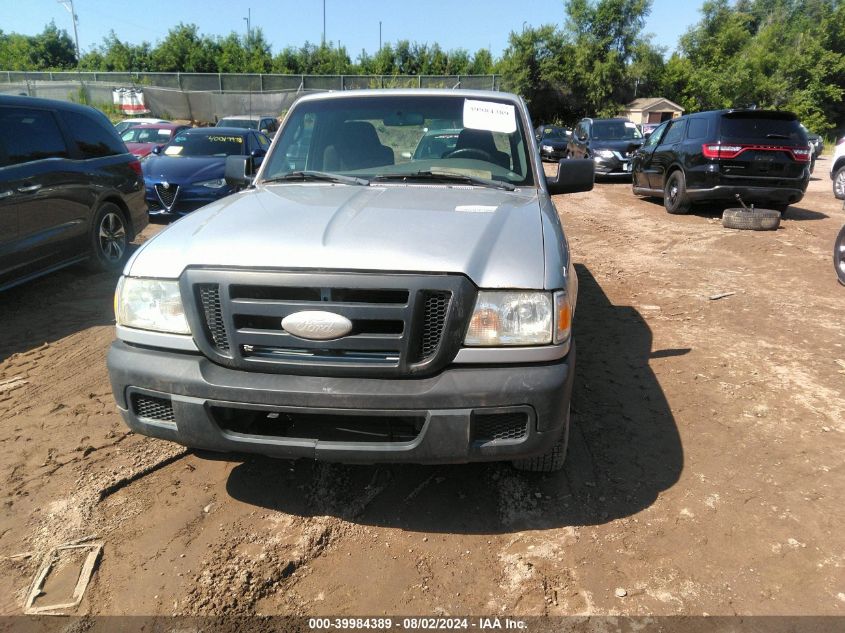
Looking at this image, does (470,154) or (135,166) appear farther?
(135,166)

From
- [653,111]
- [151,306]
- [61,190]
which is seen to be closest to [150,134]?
[61,190]

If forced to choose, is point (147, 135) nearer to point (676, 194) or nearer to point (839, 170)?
point (676, 194)

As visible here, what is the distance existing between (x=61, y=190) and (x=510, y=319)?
17.2 feet

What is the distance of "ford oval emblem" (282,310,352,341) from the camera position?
2.19 metres

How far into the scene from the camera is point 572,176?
12.6 ft

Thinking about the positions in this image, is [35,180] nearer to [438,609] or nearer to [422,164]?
[422,164]

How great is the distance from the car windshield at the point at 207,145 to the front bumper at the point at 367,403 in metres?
9.11

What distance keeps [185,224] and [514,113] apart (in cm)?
212

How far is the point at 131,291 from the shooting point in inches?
97.6

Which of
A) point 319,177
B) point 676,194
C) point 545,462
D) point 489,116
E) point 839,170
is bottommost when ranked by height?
point 545,462

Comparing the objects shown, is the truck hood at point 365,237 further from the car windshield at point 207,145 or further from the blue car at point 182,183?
the car windshield at point 207,145

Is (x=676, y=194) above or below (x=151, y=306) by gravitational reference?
below

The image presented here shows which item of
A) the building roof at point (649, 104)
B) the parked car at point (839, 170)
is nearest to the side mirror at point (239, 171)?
the parked car at point (839, 170)

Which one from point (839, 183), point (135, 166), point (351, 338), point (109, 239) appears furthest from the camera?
point (839, 183)
